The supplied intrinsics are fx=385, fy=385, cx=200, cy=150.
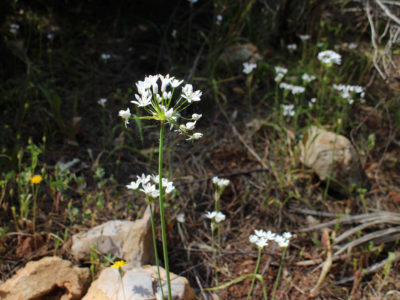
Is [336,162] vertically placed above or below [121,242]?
above

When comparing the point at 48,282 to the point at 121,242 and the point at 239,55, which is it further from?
the point at 239,55

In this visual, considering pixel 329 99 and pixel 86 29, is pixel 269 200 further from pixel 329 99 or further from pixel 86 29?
pixel 86 29

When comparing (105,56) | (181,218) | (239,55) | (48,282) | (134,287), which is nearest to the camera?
(134,287)

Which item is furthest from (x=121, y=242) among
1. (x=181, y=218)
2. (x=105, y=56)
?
(x=105, y=56)

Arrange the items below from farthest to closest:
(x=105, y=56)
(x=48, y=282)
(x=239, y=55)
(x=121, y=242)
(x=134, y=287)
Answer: (x=239, y=55) < (x=105, y=56) < (x=121, y=242) < (x=48, y=282) < (x=134, y=287)

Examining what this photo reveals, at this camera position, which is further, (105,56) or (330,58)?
(105,56)
